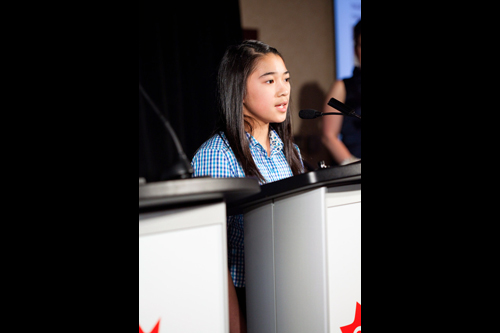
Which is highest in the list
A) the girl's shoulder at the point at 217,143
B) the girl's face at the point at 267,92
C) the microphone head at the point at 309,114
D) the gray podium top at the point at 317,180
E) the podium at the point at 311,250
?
the girl's face at the point at 267,92

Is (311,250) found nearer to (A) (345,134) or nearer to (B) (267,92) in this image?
(B) (267,92)

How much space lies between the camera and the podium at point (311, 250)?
75cm

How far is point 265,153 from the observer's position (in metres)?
1.21

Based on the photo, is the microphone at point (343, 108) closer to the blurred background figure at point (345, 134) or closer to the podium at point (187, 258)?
the podium at point (187, 258)

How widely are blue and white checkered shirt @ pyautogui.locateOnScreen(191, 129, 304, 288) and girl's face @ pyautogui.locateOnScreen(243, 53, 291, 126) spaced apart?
83mm

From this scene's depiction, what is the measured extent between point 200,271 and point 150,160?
5.25 ft

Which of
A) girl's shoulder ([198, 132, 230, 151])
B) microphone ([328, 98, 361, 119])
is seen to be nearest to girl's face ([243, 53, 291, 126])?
girl's shoulder ([198, 132, 230, 151])

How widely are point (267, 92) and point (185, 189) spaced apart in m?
0.75

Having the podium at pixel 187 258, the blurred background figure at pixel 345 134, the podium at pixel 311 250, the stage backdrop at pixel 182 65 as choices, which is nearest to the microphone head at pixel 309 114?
the podium at pixel 311 250

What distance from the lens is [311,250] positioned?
2.53 feet

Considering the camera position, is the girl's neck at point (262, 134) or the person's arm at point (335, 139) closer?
the girl's neck at point (262, 134)
